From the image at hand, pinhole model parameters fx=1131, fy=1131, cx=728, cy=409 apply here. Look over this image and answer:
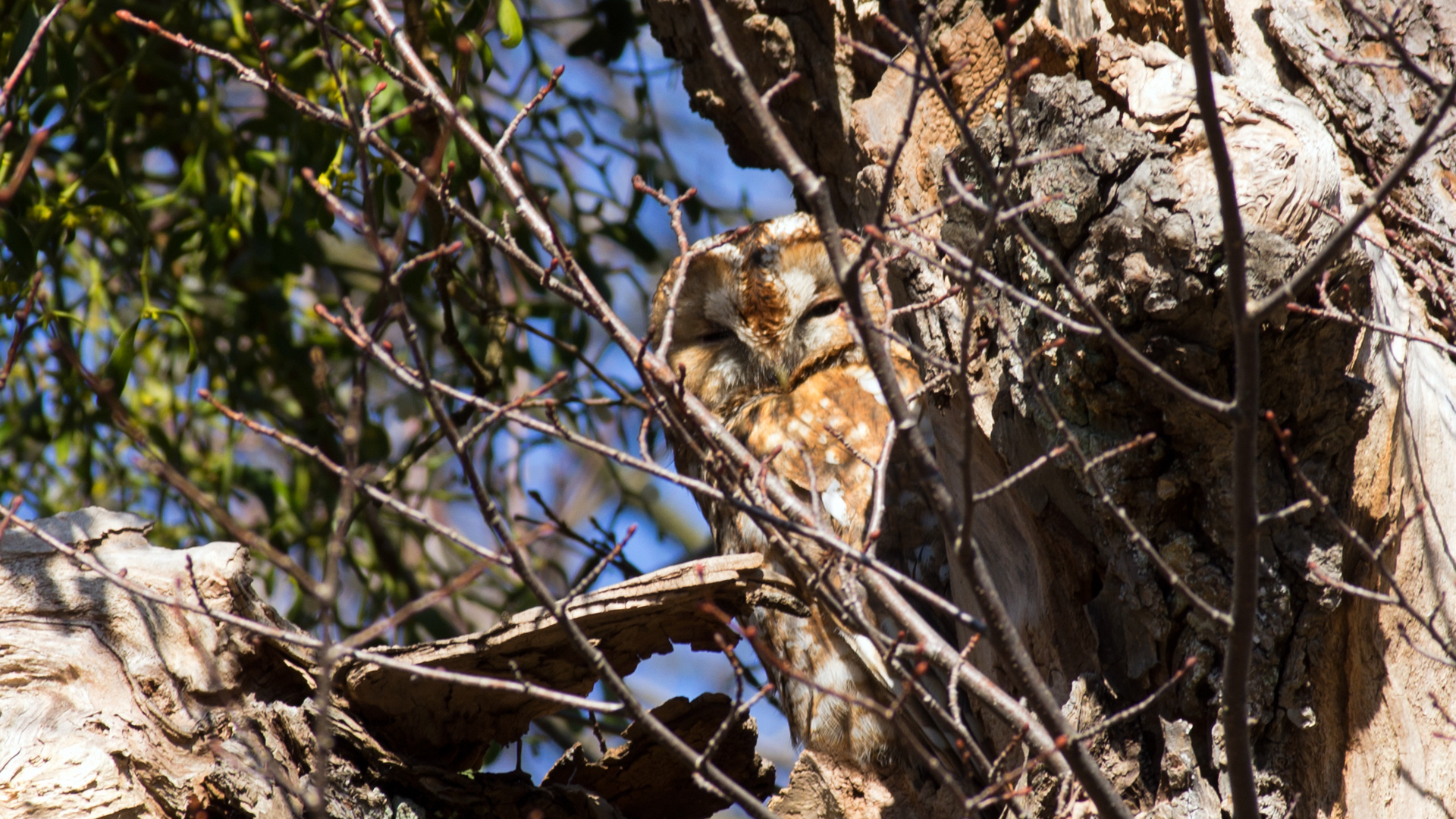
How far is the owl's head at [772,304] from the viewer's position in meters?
2.32

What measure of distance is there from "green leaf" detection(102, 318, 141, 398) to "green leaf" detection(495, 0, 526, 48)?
757 mm

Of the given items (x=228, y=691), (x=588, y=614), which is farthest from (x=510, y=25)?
(x=228, y=691)

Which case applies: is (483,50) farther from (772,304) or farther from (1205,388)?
(1205,388)

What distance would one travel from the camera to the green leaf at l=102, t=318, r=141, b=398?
1838mm

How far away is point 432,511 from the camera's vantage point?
335 centimetres

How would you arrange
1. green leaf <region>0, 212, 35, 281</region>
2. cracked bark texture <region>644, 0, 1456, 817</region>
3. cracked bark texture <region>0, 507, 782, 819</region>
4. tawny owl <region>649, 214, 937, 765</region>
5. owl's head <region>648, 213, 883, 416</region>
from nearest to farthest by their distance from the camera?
cracked bark texture <region>644, 0, 1456, 817</region> → cracked bark texture <region>0, 507, 782, 819</region> → green leaf <region>0, 212, 35, 281</region> → tawny owl <region>649, 214, 937, 765</region> → owl's head <region>648, 213, 883, 416</region>

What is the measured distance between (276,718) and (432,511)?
1.80 metres

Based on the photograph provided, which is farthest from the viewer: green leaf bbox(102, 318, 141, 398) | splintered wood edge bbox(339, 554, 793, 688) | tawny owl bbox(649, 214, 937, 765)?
tawny owl bbox(649, 214, 937, 765)

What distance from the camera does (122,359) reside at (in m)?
1.85

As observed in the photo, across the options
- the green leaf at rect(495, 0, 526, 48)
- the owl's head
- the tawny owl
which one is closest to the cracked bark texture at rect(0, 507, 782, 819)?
the tawny owl

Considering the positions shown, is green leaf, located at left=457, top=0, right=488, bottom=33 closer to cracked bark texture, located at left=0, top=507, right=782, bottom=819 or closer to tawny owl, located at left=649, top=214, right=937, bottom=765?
tawny owl, located at left=649, top=214, right=937, bottom=765

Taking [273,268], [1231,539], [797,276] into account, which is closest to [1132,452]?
[1231,539]

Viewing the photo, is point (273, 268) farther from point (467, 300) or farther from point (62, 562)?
point (62, 562)

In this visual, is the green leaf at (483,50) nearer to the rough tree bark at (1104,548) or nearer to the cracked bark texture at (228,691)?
the rough tree bark at (1104,548)
